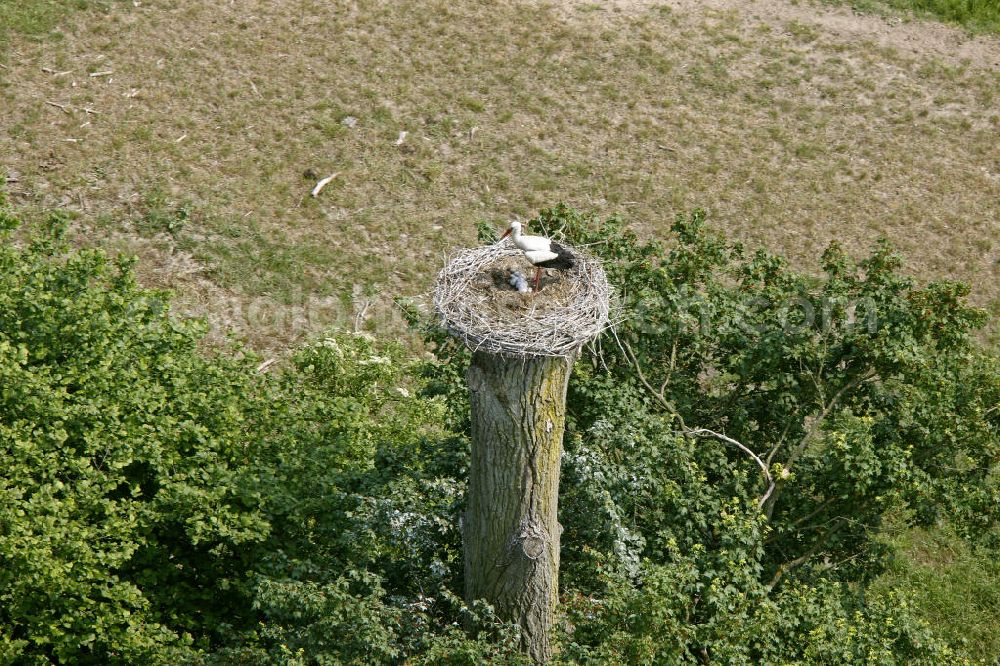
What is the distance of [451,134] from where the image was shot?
21.8 meters

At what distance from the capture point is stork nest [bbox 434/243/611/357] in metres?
8.95

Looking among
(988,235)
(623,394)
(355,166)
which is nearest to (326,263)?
(355,166)

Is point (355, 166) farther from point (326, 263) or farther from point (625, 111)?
point (625, 111)

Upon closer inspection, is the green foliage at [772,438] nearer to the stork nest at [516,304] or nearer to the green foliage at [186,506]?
the stork nest at [516,304]

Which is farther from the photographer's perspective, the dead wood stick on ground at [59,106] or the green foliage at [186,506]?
the dead wood stick on ground at [59,106]

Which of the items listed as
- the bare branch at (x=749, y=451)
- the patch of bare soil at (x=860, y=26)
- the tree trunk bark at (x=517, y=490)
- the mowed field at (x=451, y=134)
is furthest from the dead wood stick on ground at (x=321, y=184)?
the tree trunk bark at (x=517, y=490)

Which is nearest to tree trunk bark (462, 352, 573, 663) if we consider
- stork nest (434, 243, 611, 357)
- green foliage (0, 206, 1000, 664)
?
stork nest (434, 243, 611, 357)

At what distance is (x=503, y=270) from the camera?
10000 mm

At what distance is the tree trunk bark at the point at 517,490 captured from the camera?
9227 mm

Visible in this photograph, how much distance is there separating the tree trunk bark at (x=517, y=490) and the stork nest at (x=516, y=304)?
0.66 ft

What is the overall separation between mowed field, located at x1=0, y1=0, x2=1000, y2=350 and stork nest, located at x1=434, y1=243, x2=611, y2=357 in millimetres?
8368

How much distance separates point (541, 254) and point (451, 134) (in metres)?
12.2

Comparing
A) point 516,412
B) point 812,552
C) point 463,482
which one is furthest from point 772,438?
point 516,412

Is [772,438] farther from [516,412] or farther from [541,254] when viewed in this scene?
[516,412]
